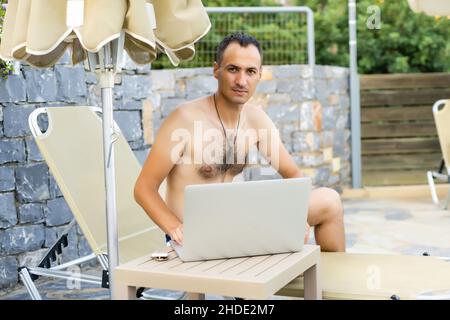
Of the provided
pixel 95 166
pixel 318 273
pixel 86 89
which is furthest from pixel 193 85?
pixel 318 273

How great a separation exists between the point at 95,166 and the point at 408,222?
10.5 ft

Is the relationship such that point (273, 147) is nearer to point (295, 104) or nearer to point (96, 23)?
point (96, 23)

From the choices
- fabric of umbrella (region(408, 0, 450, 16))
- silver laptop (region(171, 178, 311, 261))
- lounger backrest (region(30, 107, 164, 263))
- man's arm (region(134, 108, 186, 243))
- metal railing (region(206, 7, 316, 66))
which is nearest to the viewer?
silver laptop (region(171, 178, 311, 261))

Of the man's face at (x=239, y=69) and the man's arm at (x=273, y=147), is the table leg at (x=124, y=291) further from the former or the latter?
the man's arm at (x=273, y=147)

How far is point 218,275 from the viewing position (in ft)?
5.52

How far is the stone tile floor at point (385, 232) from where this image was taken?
3.48 metres

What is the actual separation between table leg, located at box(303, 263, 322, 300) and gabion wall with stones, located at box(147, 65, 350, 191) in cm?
427

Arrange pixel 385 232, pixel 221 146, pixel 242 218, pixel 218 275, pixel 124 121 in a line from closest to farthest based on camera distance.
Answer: pixel 218 275
pixel 242 218
pixel 221 146
pixel 124 121
pixel 385 232

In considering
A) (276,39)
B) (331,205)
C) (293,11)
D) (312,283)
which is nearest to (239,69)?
(331,205)

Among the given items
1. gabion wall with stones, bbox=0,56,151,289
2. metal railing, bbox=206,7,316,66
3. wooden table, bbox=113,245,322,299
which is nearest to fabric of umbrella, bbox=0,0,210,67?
→ wooden table, bbox=113,245,322,299

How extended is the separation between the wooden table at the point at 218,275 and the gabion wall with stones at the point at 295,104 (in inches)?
170

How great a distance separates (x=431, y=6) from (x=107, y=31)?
2790mm

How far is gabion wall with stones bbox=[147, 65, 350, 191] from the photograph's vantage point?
20.9 feet

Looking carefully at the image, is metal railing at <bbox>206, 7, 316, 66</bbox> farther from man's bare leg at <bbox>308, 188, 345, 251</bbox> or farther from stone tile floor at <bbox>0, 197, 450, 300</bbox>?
man's bare leg at <bbox>308, 188, 345, 251</bbox>
